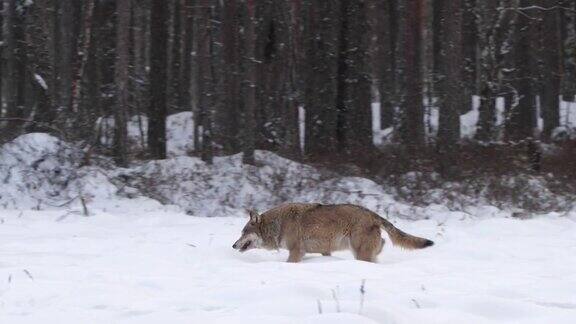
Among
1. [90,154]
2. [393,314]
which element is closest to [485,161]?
[90,154]

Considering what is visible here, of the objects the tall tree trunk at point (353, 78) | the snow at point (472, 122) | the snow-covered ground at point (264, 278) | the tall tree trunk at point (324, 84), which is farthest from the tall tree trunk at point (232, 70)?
the snow-covered ground at point (264, 278)

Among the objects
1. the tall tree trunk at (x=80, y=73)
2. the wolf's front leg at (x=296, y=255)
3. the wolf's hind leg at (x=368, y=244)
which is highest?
the tall tree trunk at (x=80, y=73)

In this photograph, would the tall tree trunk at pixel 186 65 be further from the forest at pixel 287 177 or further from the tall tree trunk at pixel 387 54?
the tall tree trunk at pixel 387 54

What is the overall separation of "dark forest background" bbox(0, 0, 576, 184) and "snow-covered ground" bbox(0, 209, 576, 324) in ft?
19.9

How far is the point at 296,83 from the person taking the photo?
72.3 ft

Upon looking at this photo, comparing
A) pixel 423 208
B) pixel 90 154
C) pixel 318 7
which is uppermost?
pixel 318 7

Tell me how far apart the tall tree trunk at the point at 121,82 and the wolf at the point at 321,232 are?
27.6ft

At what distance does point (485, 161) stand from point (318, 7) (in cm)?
699

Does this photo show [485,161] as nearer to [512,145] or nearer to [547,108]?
[512,145]

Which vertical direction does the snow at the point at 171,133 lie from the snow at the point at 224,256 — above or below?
above

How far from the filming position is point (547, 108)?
24.7 m

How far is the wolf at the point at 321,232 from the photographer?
9133 millimetres

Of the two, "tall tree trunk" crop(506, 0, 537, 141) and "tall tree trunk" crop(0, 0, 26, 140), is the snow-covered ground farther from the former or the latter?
"tall tree trunk" crop(506, 0, 537, 141)

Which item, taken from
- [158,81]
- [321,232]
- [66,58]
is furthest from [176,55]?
[321,232]
